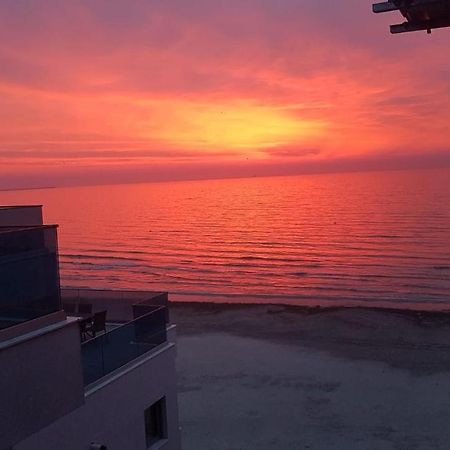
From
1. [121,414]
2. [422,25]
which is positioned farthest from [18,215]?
[422,25]

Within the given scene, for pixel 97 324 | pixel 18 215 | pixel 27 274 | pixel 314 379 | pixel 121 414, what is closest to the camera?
pixel 27 274

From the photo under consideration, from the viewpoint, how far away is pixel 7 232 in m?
5.74

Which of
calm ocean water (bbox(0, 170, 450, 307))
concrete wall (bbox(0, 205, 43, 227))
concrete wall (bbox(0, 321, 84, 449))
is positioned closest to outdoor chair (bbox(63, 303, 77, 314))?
concrete wall (bbox(0, 205, 43, 227))

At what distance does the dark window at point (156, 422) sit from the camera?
9.57 m

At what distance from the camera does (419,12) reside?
5.28 m

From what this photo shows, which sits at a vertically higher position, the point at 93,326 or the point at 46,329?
the point at 46,329

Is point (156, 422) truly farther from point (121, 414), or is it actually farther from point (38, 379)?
point (38, 379)

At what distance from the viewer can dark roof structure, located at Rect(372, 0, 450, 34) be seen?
201 inches

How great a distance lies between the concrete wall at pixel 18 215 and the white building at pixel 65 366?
0.04 feet

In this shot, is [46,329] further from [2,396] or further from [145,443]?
[145,443]

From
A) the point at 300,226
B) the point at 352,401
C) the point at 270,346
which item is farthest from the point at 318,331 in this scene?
the point at 300,226

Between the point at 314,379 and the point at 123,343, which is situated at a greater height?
the point at 123,343

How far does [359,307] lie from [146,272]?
67.2ft

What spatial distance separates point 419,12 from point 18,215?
5221mm
